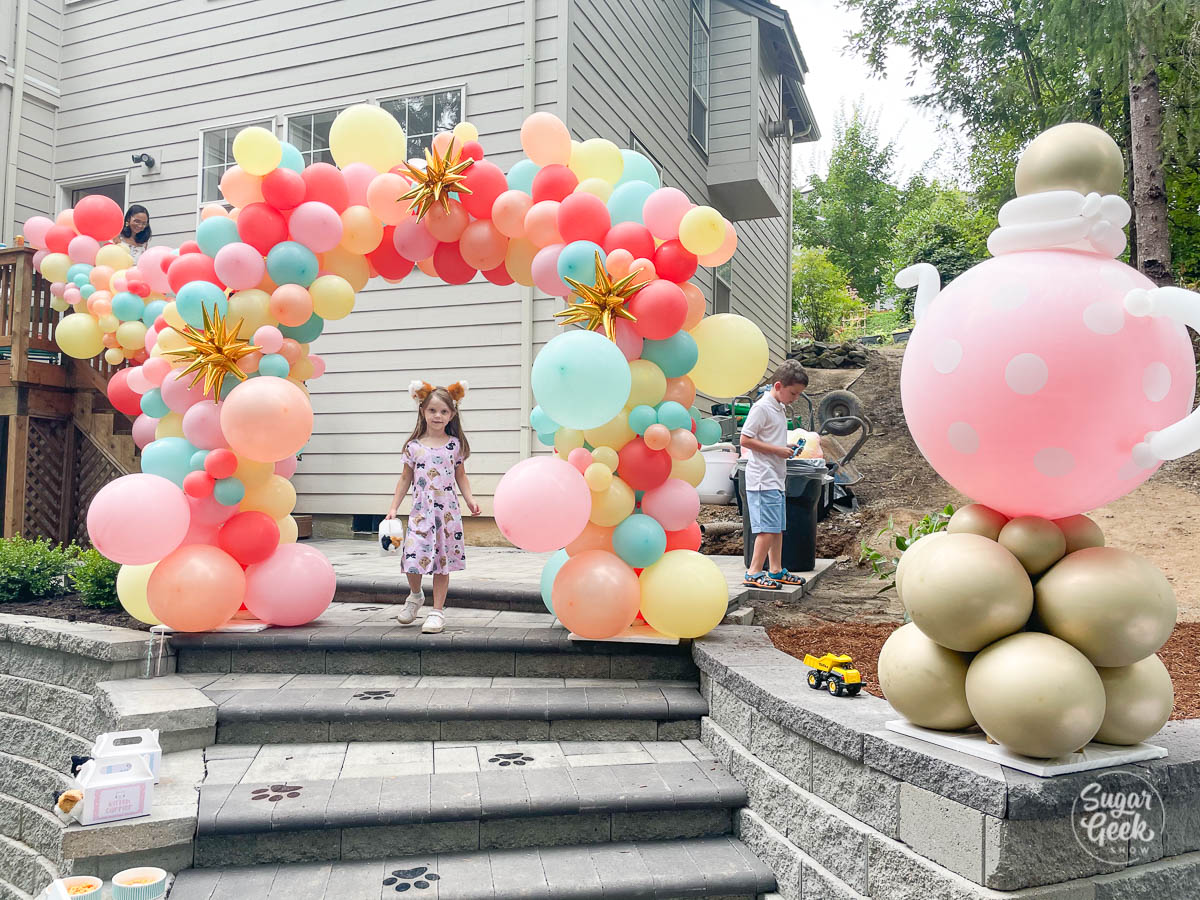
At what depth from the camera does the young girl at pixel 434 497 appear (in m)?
4.59

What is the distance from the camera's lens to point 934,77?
14.9 m

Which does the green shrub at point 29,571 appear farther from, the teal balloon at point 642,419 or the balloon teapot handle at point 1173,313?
the balloon teapot handle at point 1173,313

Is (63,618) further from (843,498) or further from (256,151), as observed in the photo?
(843,498)

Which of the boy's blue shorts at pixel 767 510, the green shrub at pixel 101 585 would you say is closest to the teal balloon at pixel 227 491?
the green shrub at pixel 101 585

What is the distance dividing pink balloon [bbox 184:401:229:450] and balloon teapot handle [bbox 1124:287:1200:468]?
13.4 feet

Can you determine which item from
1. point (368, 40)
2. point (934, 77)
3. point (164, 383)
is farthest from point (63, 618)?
point (934, 77)

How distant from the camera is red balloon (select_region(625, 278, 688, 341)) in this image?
3799mm

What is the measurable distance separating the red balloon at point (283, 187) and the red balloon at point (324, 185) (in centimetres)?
5

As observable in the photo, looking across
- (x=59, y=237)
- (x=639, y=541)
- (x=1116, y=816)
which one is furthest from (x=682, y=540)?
(x=59, y=237)

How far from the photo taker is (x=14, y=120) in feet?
31.8

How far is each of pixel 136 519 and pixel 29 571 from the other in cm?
219

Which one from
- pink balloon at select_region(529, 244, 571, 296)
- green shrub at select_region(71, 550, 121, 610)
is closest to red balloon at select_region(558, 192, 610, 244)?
pink balloon at select_region(529, 244, 571, 296)

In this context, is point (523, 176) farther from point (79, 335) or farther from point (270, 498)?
point (79, 335)

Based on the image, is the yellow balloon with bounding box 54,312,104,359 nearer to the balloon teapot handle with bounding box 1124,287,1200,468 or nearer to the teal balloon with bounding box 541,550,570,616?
the teal balloon with bounding box 541,550,570,616
